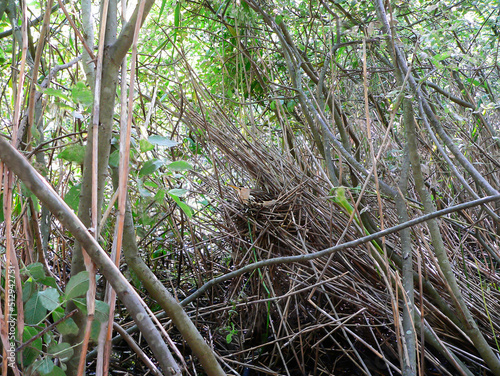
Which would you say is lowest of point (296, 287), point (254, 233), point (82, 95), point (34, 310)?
point (296, 287)

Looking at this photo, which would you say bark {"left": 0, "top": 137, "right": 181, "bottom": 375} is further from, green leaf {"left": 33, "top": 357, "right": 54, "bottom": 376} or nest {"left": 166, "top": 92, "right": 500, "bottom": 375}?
nest {"left": 166, "top": 92, "right": 500, "bottom": 375}

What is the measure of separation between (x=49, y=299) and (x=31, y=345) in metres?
0.07

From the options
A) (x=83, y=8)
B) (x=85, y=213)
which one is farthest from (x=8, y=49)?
(x=85, y=213)

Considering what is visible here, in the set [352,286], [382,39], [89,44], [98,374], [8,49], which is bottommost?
[352,286]

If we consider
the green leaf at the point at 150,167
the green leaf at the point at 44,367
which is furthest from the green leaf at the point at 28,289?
the green leaf at the point at 150,167

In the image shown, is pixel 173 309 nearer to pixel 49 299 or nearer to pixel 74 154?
pixel 49 299

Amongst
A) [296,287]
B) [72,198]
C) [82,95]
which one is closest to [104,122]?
[82,95]

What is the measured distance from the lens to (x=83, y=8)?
73 centimetres

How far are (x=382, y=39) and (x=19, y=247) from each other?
1196 millimetres

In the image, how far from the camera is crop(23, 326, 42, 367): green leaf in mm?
635

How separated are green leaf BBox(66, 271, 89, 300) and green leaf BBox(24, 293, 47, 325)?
0.11 metres

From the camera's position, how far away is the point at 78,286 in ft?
1.92

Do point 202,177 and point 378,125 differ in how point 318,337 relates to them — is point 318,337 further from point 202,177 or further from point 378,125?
point 378,125

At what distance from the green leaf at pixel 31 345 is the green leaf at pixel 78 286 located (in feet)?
0.38
